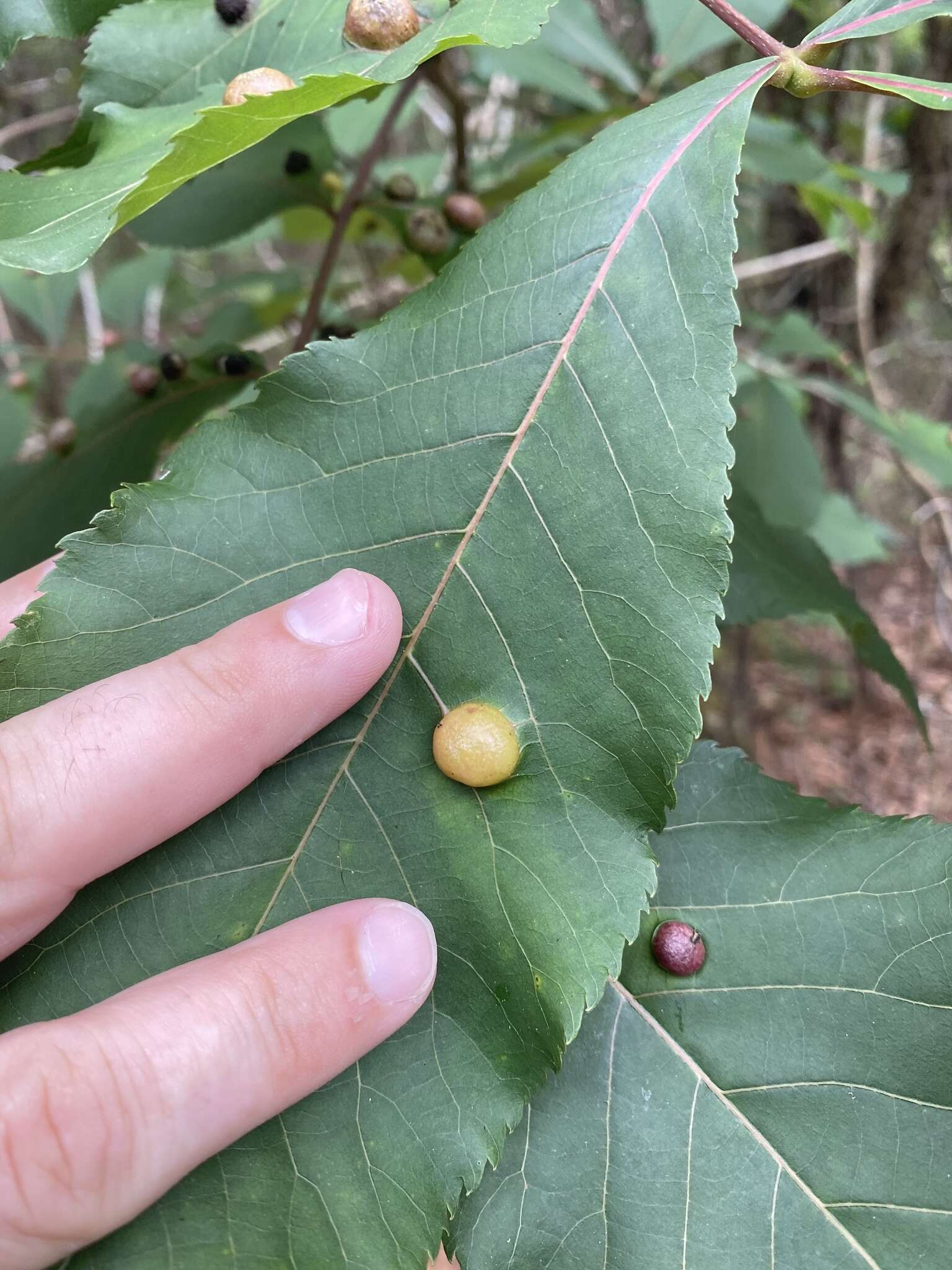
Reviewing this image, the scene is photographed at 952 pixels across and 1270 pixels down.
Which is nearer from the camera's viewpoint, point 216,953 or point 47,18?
point 216,953

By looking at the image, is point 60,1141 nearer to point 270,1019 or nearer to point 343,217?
point 270,1019

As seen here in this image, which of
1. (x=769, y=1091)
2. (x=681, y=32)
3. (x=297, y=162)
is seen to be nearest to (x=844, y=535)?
(x=681, y=32)

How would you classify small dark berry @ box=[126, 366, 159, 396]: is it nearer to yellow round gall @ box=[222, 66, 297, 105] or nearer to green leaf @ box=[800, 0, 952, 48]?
yellow round gall @ box=[222, 66, 297, 105]

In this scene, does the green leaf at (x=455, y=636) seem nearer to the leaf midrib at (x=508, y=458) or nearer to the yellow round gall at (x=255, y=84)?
the leaf midrib at (x=508, y=458)

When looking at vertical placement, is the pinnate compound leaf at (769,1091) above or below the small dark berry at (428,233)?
below

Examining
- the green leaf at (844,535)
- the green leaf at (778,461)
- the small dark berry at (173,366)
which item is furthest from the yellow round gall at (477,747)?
the green leaf at (844,535)

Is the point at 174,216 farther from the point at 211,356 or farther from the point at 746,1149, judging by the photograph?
the point at 746,1149

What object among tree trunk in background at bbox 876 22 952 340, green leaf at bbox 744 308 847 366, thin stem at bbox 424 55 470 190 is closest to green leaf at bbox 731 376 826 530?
green leaf at bbox 744 308 847 366
